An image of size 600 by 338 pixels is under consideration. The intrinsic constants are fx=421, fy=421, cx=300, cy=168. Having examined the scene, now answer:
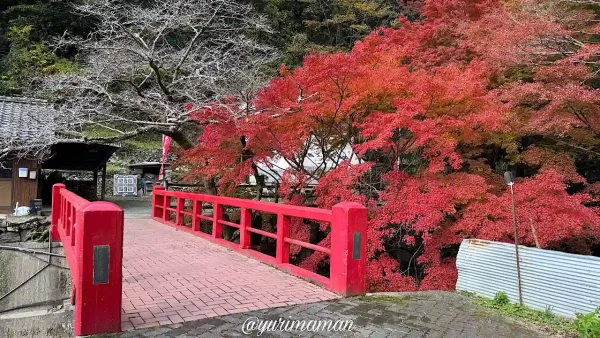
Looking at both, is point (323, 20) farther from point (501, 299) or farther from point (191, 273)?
point (501, 299)

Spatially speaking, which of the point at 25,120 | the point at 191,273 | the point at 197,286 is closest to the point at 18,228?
the point at 25,120

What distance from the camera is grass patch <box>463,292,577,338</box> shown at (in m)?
4.08

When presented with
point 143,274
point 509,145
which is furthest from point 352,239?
point 509,145

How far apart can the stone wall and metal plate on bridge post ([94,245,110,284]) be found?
10.4 metres

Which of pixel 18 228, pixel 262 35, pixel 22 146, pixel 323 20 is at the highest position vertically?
pixel 323 20

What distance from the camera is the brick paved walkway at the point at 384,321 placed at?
3635 millimetres

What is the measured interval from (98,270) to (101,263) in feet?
0.20

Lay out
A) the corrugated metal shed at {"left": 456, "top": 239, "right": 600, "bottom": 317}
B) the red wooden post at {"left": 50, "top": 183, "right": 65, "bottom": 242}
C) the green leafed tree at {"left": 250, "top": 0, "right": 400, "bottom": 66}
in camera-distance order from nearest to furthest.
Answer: the corrugated metal shed at {"left": 456, "top": 239, "right": 600, "bottom": 317}
the red wooden post at {"left": 50, "top": 183, "right": 65, "bottom": 242}
the green leafed tree at {"left": 250, "top": 0, "right": 400, "bottom": 66}

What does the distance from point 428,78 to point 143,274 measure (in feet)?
19.9

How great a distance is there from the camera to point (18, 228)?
1211 cm

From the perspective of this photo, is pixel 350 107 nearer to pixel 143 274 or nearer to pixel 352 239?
pixel 352 239

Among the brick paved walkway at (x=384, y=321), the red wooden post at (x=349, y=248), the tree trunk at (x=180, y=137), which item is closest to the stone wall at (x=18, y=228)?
the tree trunk at (x=180, y=137)

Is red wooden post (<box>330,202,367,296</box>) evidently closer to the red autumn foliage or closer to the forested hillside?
the red autumn foliage

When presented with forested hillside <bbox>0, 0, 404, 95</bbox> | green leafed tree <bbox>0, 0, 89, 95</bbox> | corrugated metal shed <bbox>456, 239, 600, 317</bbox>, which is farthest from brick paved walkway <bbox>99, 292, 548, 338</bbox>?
green leafed tree <bbox>0, 0, 89, 95</bbox>
